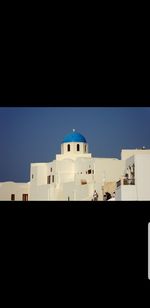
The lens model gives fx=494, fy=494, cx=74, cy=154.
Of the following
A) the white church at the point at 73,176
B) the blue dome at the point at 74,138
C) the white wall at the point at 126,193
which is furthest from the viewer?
the blue dome at the point at 74,138

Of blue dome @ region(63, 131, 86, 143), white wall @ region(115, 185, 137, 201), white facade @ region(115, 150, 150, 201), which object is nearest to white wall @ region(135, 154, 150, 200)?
white facade @ region(115, 150, 150, 201)

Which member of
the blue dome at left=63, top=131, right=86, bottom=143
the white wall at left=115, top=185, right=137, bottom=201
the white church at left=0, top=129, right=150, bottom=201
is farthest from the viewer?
the blue dome at left=63, top=131, right=86, bottom=143

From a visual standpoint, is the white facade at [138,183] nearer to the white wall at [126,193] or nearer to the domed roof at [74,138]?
the white wall at [126,193]

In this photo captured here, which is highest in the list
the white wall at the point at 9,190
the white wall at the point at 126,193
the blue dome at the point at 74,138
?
the blue dome at the point at 74,138

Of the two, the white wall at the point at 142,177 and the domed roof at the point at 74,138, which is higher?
the domed roof at the point at 74,138

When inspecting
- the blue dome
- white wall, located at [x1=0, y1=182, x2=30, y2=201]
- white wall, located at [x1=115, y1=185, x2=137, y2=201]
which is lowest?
white wall, located at [x1=115, y1=185, x2=137, y2=201]

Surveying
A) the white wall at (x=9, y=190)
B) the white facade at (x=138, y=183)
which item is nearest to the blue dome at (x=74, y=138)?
the white wall at (x=9, y=190)

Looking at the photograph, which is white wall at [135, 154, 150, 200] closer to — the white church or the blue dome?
the white church

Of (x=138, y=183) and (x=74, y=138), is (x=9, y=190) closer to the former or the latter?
(x=74, y=138)

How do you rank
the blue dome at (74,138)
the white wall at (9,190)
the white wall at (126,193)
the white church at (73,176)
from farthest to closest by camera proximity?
1. the blue dome at (74,138)
2. the white wall at (9,190)
3. the white church at (73,176)
4. the white wall at (126,193)

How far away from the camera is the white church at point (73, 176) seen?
70.3 ft

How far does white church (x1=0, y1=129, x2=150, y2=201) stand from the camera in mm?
21434

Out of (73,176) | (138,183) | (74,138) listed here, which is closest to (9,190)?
(73,176)
